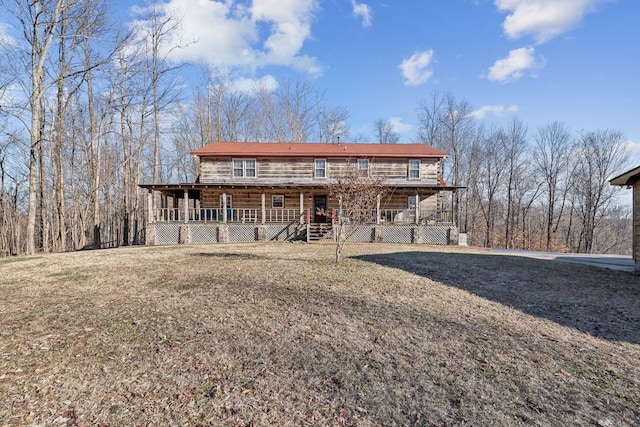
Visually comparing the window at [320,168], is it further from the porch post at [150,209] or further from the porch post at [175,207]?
the porch post at [150,209]

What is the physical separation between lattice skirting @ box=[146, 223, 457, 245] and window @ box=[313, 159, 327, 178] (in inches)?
184

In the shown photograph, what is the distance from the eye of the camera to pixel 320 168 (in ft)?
68.7

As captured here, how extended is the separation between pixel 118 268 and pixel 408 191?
1709 cm

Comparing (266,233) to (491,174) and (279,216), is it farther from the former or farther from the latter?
(491,174)

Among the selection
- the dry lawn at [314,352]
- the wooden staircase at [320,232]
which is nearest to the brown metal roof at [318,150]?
the wooden staircase at [320,232]

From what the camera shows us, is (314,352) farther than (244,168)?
No

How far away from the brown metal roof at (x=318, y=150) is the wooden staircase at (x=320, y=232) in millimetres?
5332

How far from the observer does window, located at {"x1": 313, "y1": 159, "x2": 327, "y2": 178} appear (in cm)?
2089

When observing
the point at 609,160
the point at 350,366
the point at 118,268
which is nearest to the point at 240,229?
the point at 118,268

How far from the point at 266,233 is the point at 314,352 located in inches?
564

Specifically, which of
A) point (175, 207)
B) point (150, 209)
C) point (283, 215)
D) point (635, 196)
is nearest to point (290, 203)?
point (283, 215)

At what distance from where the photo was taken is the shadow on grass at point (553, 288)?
5.09m

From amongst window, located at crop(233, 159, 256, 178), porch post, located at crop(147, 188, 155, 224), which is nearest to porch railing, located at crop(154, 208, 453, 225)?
porch post, located at crop(147, 188, 155, 224)

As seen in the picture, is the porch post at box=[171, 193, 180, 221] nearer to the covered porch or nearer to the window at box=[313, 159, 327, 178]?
the covered porch
